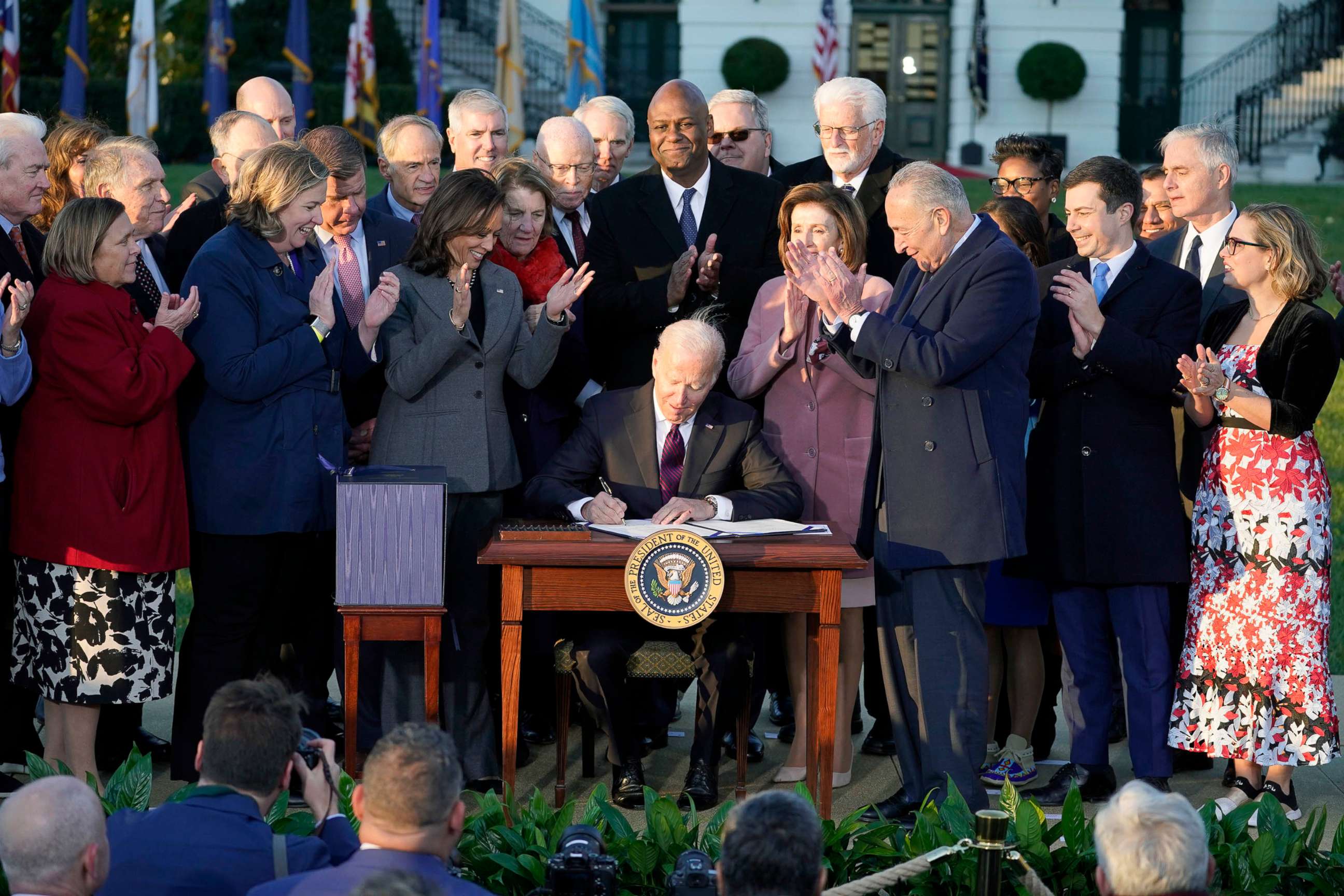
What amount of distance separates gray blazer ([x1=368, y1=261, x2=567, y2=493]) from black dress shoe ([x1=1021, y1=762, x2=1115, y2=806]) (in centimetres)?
214

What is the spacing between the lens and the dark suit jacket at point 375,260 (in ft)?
21.0

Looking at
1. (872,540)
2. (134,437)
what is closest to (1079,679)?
(872,540)

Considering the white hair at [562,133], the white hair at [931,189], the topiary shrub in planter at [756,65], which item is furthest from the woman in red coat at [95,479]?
the topiary shrub in planter at [756,65]

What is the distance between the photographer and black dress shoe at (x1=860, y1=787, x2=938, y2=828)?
5.68m

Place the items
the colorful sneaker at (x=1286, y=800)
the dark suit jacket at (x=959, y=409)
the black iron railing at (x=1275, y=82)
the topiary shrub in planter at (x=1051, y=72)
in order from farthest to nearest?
1. the topiary shrub in planter at (x=1051, y=72)
2. the black iron railing at (x=1275, y=82)
3. the colorful sneaker at (x=1286, y=800)
4. the dark suit jacket at (x=959, y=409)

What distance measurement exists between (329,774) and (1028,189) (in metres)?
4.06

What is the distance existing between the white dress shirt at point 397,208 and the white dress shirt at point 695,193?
1152mm

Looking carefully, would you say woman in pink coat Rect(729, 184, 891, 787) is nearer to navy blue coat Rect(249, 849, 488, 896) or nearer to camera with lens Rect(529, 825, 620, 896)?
camera with lens Rect(529, 825, 620, 896)

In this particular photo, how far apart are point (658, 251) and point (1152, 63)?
2607cm

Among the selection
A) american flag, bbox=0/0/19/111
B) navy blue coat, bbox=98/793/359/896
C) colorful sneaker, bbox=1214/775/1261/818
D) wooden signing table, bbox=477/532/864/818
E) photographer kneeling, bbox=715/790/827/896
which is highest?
american flag, bbox=0/0/19/111

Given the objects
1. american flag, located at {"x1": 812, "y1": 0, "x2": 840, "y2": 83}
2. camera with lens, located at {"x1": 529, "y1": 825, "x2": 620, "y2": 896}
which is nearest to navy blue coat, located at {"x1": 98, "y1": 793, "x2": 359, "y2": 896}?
camera with lens, located at {"x1": 529, "y1": 825, "x2": 620, "y2": 896}

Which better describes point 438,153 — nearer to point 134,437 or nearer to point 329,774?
point 134,437

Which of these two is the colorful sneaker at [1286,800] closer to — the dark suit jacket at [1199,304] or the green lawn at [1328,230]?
the dark suit jacket at [1199,304]

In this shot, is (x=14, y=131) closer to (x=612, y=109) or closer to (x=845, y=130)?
(x=612, y=109)
